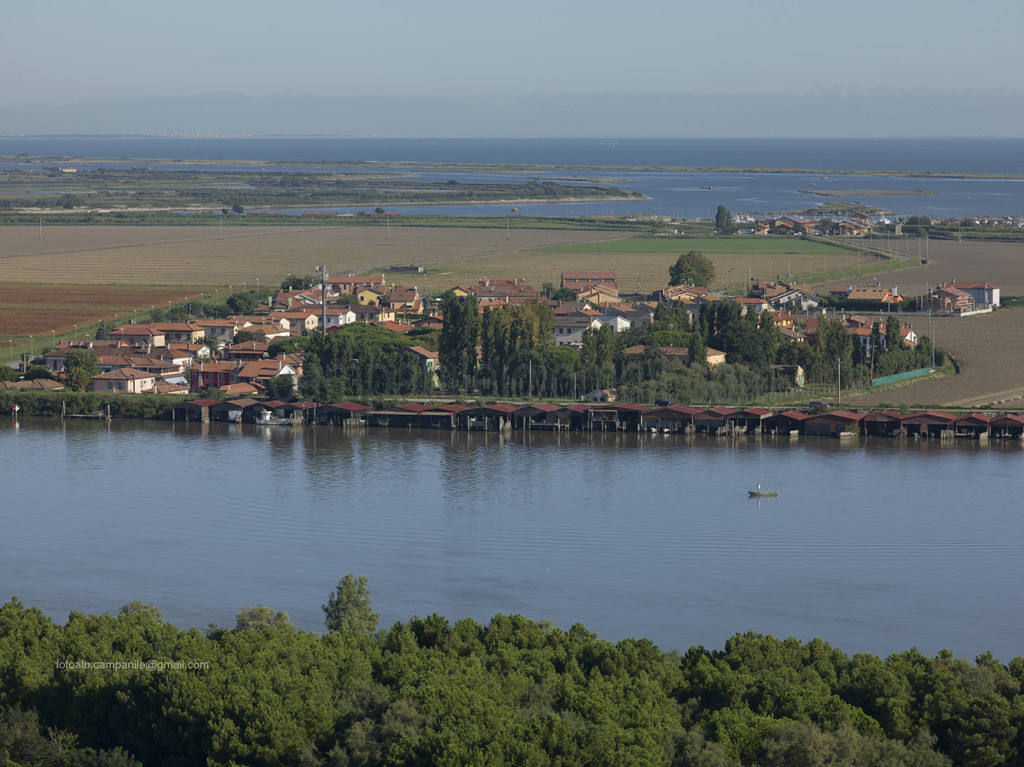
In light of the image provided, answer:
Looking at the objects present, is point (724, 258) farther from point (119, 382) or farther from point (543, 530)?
point (543, 530)

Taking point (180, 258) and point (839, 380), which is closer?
point (839, 380)

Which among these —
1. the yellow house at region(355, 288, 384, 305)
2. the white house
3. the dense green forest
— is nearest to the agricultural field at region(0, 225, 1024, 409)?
the yellow house at region(355, 288, 384, 305)

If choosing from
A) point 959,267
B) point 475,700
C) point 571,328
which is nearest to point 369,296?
point 571,328

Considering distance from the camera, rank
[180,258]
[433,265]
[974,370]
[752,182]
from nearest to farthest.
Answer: [974,370] < [433,265] < [180,258] < [752,182]

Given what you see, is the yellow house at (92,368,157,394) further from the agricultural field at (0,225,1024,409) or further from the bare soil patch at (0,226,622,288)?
the bare soil patch at (0,226,622,288)

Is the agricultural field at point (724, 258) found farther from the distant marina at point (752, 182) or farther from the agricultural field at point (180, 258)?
the distant marina at point (752, 182)

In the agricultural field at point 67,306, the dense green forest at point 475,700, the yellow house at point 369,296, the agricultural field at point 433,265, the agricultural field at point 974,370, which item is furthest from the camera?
the yellow house at point 369,296

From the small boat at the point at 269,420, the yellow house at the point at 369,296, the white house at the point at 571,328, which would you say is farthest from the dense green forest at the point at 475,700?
the yellow house at the point at 369,296
